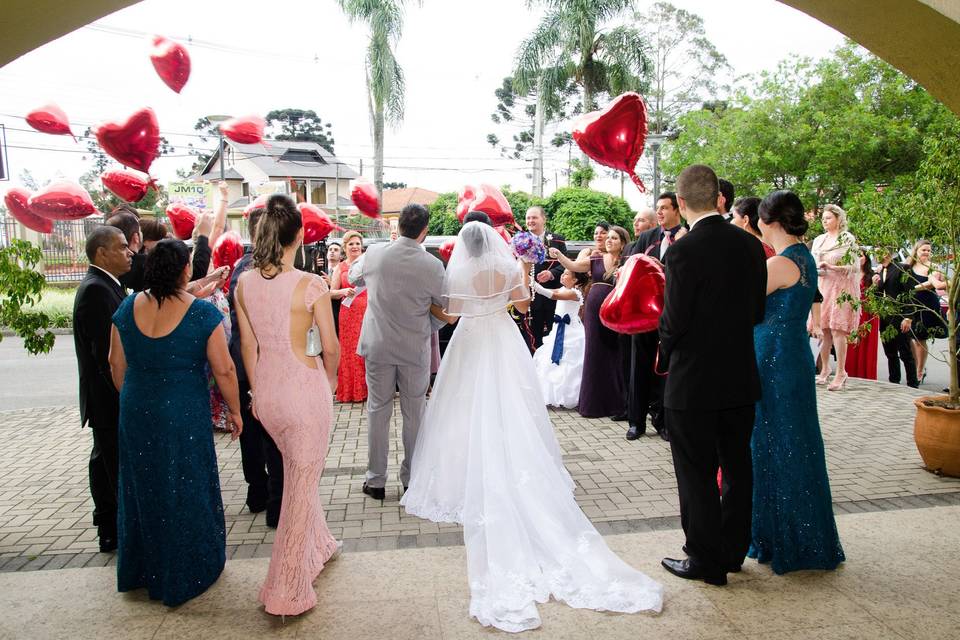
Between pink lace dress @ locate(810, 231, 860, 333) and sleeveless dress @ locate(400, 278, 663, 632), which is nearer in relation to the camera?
sleeveless dress @ locate(400, 278, 663, 632)

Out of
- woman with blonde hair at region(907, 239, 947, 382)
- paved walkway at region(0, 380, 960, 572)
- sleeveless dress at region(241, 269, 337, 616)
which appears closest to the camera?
sleeveless dress at region(241, 269, 337, 616)

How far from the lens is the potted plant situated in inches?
197

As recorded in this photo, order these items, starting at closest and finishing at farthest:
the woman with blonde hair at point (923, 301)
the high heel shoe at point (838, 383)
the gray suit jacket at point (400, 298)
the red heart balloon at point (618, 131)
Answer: the gray suit jacket at point (400, 298)
the red heart balloon at point (618, 131)
the woman with blonde hair at point (923, 301)
the high heel shoe at point (838, 383)

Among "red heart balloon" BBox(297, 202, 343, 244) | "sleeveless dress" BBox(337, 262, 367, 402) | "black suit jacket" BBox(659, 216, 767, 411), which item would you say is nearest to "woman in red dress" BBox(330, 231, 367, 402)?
"sleeveless dress" BBox(337, 262, 367, 402)

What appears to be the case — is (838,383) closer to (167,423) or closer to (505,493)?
(505,493)

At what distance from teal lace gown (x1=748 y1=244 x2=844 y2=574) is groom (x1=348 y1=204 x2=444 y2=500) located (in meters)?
2.28

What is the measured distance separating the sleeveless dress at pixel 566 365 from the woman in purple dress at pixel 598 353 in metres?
0.26

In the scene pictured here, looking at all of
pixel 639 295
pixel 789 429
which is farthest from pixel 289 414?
pixel 639 295

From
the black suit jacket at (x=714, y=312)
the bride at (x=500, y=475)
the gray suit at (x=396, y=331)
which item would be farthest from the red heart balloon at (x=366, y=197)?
the black suit jacket at (x=714, y=312)

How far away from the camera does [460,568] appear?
152 inches

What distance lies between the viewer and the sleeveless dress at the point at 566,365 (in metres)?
7.65

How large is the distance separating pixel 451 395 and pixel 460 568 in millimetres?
1273

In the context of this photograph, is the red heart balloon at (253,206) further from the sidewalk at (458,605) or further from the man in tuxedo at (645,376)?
the man in tuxedo at (645,376)

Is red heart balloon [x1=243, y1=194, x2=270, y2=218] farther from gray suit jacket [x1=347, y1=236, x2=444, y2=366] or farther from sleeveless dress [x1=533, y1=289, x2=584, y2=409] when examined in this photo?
sleeveless dress [x1=533, y1=289, x2=584, y2=409]
